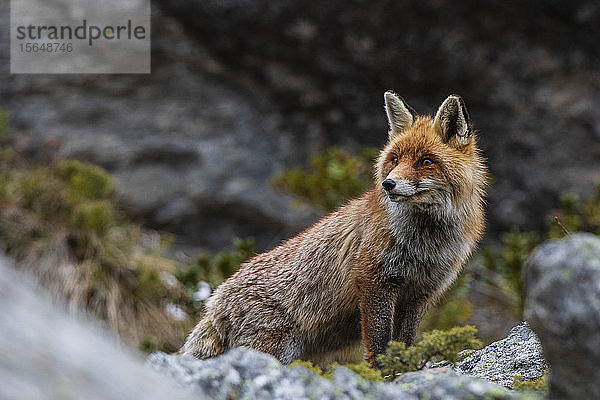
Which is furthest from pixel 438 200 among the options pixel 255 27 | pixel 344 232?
pixel 255 27

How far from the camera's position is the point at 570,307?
9.73ft

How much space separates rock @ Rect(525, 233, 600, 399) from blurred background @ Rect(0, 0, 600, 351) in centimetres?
655

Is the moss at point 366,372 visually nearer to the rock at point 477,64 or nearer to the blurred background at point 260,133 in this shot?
the blurred background at point 260,133

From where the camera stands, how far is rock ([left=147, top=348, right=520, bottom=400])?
3492 mm

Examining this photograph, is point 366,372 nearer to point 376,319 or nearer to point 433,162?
point 376,319

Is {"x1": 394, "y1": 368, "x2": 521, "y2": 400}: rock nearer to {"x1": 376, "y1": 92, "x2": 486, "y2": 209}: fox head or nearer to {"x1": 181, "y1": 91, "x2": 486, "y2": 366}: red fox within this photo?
{"x1": 181, "y1": 91, "x2": 486, "y2": 366}: red fox

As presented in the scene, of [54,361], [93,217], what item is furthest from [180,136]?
[54,361]

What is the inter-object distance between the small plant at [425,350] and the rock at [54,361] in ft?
6.53

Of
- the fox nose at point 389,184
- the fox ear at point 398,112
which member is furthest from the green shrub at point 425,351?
the fox ear at point 398,112

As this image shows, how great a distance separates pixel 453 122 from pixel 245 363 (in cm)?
293

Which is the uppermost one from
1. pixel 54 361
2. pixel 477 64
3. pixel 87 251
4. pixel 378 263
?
pixel 477 64

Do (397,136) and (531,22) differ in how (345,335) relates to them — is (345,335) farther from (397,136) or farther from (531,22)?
(531,22)

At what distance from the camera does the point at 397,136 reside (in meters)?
5.93

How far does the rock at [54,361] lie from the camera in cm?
241
